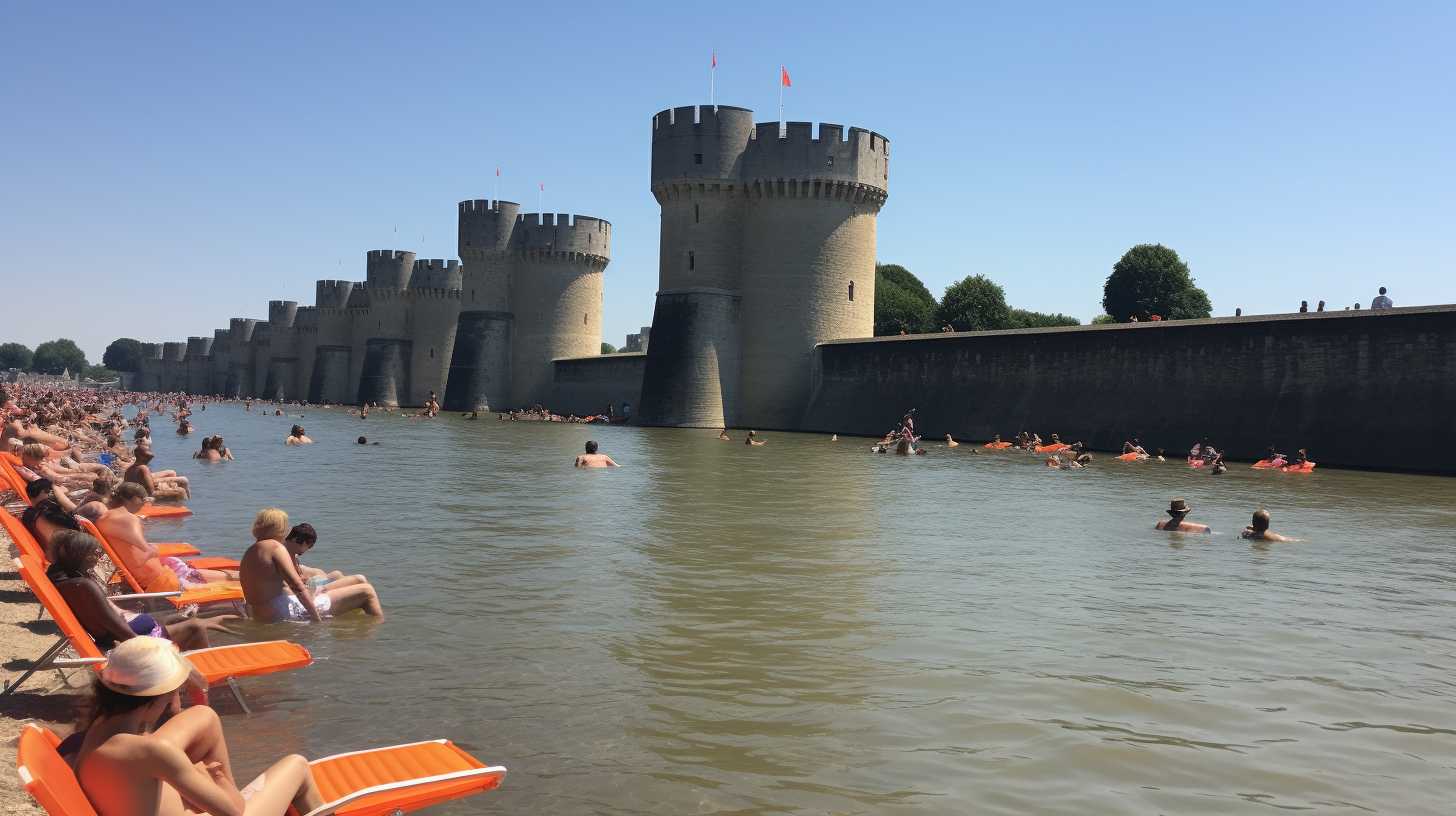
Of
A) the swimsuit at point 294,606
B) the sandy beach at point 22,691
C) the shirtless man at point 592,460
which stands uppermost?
the shirtless man at point 592,460

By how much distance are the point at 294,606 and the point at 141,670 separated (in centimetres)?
488

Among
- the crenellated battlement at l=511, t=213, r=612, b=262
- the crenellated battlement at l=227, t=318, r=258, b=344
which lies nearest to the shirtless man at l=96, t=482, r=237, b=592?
the crenellated battlement at l=511, t=213, r=612, b=262

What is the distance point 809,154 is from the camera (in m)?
42.8

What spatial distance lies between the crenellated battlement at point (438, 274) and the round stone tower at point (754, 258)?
27.9 meters

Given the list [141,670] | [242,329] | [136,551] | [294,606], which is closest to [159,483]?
[136,551]

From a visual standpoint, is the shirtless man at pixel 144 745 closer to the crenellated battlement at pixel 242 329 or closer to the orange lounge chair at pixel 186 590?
the orange lounge chair at pixel 186 590

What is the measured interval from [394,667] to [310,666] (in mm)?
548

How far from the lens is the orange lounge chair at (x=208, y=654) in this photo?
5.86 metres

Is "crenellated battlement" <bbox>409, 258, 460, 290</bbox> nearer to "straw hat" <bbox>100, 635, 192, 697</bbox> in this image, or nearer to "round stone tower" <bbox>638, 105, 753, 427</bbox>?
"round stone tower" <bbox>638, 105, 753, 427</bbox>

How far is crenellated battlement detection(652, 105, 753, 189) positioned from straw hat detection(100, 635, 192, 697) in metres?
41.4

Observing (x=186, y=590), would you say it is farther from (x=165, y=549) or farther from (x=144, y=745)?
(x=144, y=745)

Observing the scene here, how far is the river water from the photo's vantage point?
5.39 meters

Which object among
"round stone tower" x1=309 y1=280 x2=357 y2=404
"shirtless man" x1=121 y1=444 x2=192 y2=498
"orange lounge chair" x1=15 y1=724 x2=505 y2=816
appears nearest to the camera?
"orange lounge chair" x1=15 y1=724 x2=505 y2=816

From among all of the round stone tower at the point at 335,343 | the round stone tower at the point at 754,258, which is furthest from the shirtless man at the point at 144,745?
the round stone tower at the point at 335,343
